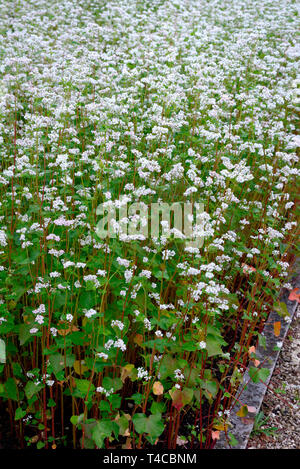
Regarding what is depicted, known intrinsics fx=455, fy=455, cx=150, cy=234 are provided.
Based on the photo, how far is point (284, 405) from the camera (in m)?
3.71

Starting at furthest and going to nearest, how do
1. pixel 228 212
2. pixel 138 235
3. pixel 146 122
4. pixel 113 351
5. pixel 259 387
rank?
pixel 146 122 < pixel 228 212 < pixel 259 387 < pixel 113 351 < pixel 138 235

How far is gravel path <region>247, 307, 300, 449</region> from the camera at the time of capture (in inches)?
133

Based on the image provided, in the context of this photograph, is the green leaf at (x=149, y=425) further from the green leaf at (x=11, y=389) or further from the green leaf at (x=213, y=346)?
the green leaf at (x=11, y=389)

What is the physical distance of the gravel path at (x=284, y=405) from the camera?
11.1ft

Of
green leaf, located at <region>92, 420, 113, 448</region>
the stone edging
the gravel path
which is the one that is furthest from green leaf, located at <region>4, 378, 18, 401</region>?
the gravel path

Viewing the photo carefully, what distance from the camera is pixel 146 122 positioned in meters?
4.39

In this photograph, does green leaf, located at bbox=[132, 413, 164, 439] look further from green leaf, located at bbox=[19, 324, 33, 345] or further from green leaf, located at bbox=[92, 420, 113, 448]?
green leaf, located at bbox=[19, 324, 33, 345]

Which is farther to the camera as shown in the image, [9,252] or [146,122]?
[146,122]

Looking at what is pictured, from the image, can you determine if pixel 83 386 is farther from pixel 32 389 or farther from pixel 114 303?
pixel 114 303

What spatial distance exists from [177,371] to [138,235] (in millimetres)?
960

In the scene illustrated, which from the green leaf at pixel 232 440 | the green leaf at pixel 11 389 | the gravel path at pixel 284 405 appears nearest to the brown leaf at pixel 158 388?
the green leaf at pixel 232 440

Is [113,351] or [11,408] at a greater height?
[113,351]

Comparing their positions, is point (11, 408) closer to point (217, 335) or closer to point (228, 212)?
point (217, 335)
